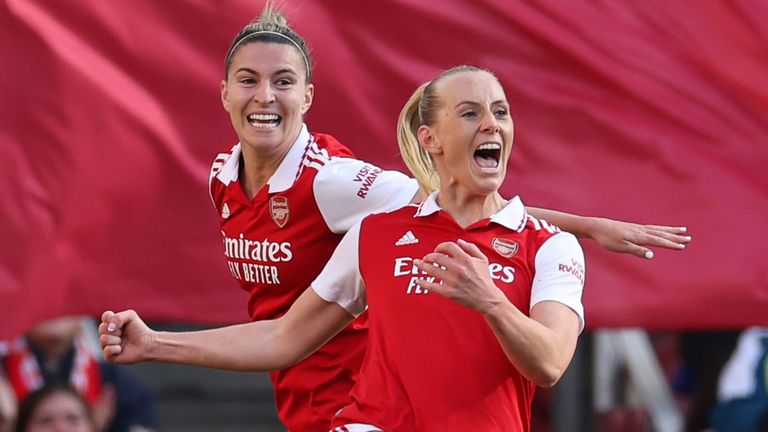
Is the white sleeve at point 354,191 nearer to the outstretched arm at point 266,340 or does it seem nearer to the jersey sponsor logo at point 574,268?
the outstretched arm at point 266,340

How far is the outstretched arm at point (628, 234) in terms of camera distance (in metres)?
4.59

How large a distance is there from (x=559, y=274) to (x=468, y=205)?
0.34m

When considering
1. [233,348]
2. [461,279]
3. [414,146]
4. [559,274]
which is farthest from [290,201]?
[461,279]

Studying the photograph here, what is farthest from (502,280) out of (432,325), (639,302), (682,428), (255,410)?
(255,410)

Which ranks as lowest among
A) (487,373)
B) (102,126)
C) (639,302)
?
(487,373)

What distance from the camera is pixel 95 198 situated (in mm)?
6227

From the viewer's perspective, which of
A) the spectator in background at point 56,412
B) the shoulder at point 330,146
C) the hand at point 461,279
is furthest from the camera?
the spectator in background at point 56,412

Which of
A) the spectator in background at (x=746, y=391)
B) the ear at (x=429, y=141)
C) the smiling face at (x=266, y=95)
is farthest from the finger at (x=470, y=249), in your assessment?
the spectator in background at (x=746, y=391)

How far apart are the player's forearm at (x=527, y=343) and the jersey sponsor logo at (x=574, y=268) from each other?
24 cm

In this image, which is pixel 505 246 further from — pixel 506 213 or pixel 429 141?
pixel 429 141

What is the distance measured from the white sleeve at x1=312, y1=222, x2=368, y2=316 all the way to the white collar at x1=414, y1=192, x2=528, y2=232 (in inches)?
8.0

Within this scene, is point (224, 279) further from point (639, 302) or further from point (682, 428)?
point (682, 428)

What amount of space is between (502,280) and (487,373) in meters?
0.24

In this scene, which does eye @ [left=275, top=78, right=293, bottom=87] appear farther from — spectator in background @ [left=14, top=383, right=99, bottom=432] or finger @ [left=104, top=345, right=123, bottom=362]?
spectator in background @ [left=14, top=383, right=99, bottom=432]
